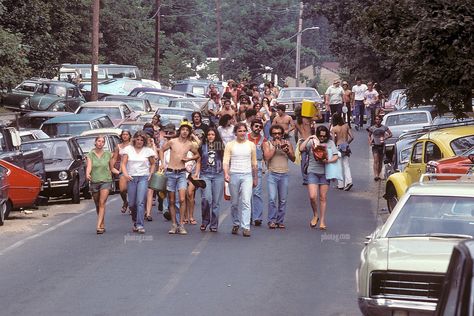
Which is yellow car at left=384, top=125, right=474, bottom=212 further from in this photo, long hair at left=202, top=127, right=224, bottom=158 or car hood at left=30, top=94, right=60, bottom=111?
car hood at left=30, top=94, right=60, bottom=111

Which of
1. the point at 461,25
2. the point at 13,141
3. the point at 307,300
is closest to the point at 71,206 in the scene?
the point at 13,141

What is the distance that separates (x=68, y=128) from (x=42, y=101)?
15.1m

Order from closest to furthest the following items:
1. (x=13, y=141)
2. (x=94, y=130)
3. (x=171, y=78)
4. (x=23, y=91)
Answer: (x=13, y=141) < (x=94, y=130) < (x=23, y=91) < (x=171, y=78)

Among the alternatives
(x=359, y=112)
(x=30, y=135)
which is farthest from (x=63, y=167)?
(x=359, y=112)

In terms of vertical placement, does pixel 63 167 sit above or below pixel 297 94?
below

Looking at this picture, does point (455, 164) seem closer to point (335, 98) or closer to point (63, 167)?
point (63, 167)

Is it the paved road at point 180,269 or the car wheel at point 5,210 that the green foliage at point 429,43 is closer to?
the paved road at point 180,269

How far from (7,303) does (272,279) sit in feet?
10.6

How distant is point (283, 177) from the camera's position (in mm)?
18812

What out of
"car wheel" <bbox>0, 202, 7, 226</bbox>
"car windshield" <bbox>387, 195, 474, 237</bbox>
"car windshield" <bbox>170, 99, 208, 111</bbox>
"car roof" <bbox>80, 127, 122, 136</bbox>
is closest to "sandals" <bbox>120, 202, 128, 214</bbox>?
"car wheel" <bbox>0, 202, 7, 226</bbox>

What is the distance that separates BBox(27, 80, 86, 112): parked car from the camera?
4600cm

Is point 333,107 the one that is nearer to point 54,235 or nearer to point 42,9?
point 42,9

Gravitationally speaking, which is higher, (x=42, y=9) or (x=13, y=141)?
(x=42, y=9)

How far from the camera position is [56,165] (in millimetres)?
25438
